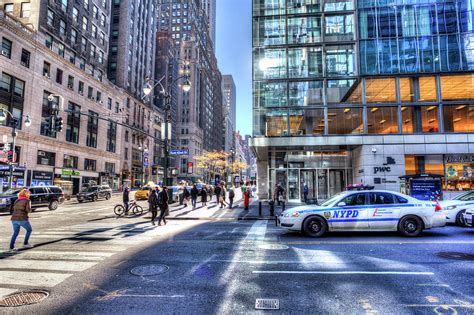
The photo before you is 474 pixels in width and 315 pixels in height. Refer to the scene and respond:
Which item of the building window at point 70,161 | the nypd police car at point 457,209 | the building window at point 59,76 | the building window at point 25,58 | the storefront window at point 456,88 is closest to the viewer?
the nypd police car at point 457,209

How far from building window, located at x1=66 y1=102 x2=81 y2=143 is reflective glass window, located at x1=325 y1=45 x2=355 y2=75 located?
36899 millimetres

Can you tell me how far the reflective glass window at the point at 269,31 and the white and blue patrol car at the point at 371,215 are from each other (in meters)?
24.0

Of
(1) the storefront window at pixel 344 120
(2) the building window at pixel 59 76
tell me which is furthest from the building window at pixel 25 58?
(1) the storefront window at pixel 344 120

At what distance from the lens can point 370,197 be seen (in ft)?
32.9

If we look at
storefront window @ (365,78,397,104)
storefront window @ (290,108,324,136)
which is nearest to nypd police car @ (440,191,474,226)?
storefront window @ (290,108,324,136)

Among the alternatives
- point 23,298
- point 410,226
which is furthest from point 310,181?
point 23,298

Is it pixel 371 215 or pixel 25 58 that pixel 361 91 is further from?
pixel 25 58

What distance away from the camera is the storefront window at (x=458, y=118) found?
2561 centimetres

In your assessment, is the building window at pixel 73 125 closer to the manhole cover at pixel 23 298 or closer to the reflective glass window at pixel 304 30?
the reflective glass window at pixel 304 30

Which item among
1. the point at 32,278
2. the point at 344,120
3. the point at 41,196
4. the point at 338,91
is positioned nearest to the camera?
the point at 32,278

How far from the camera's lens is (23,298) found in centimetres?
469

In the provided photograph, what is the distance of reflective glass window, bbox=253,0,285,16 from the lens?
99.3 feet

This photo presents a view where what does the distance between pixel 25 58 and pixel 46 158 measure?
12.9 meters

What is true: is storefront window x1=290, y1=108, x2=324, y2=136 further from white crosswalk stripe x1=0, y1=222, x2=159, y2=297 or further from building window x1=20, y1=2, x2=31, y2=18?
building window x1=20, y1=2, x2=31, y2=18
